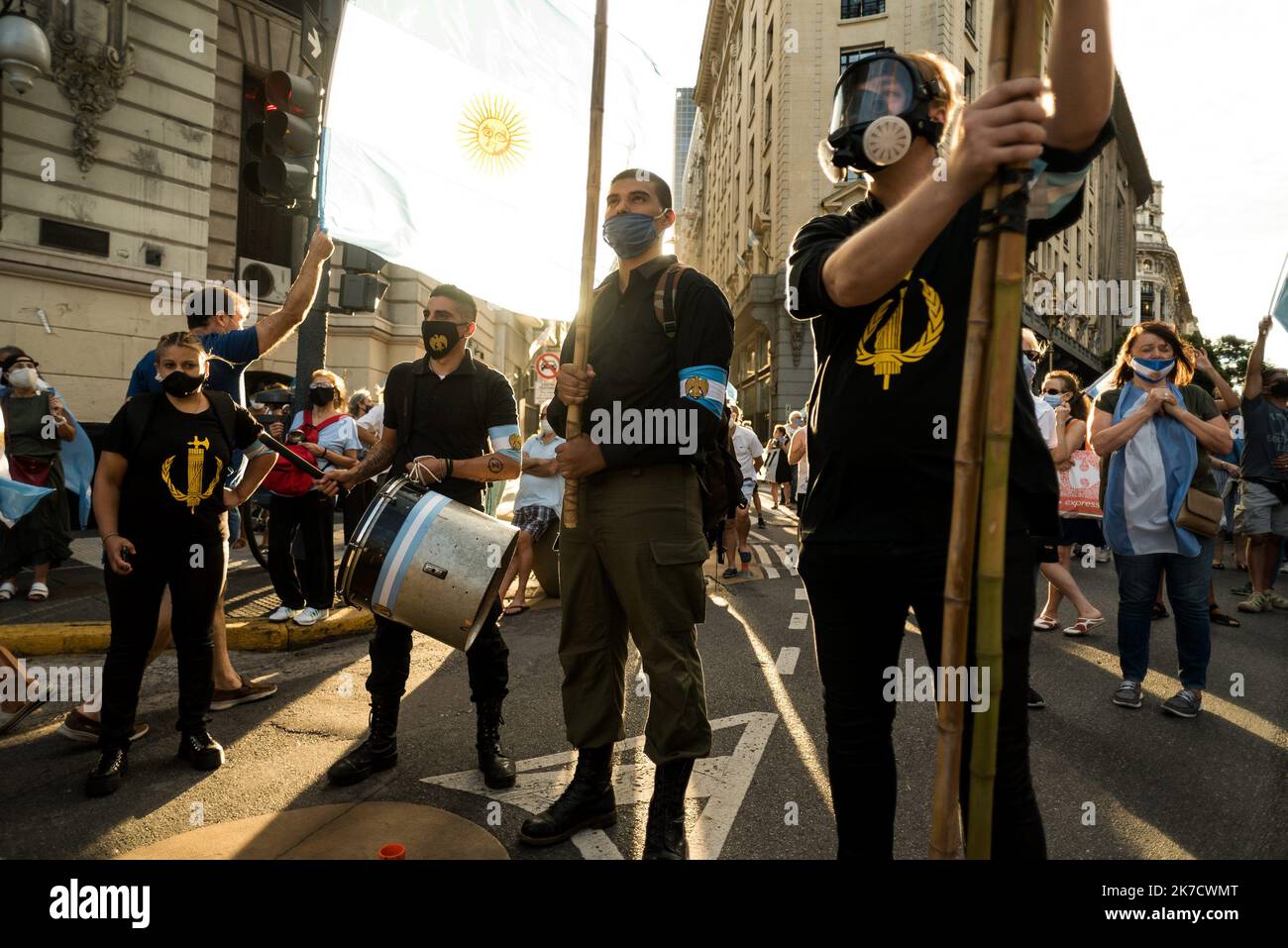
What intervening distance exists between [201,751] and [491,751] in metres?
1.36

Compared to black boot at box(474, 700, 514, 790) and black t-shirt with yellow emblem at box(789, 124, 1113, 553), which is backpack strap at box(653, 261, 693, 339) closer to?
black t-shirt with yellow emblem at box(789, 124, 1113, 553)

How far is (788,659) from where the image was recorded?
5414 mm

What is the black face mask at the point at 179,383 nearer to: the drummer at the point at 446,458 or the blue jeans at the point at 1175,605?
the drummer at the point at 446,458

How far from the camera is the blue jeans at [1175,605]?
4.41 meters

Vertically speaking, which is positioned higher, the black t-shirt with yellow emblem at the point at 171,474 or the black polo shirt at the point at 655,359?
the black polo shirt at the point at 655,359

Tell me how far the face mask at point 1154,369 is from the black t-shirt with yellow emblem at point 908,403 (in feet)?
11.2

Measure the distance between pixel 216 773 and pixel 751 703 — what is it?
2664 millimetres

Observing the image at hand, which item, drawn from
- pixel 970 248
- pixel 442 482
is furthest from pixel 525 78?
pixel 970 248

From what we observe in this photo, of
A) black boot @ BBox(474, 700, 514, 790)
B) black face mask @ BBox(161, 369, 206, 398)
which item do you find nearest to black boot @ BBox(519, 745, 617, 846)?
black boot @ BBox(474, 700, 514, 790)

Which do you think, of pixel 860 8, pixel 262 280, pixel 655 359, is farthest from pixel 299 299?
pixel 860 8

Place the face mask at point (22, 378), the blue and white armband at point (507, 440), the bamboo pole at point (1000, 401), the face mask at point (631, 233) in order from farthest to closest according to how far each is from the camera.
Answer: the face mask at point (22, 378)
the blue and white armband at point (507, 440)
the face mask at point (631, 233)
the bamboo pole at point (1000, 401)

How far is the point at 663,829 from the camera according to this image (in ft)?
8.86

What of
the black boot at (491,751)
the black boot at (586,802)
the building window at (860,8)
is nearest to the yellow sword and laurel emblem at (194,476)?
the black boot at (491,751)
